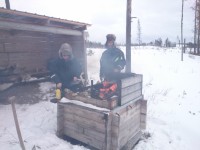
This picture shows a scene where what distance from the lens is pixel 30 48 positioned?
336 inches

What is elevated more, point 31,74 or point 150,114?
point 31,74

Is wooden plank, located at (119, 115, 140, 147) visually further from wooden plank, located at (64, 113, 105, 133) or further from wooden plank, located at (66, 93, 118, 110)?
wooden plank, located at (66, 93, 118, 110)

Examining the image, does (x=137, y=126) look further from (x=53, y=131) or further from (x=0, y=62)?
(x=0, y=62)

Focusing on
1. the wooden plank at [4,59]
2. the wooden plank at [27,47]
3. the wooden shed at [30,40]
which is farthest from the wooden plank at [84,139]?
the wooden plank at [27,47]

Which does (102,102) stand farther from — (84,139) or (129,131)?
A: (129,131)

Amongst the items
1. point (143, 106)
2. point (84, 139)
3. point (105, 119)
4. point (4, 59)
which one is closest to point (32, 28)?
point (4, 59)

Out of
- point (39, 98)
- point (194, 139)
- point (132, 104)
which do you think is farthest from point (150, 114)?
point (39, 98)

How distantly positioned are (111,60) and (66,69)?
4.22 feet

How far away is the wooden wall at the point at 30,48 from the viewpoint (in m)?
7.68

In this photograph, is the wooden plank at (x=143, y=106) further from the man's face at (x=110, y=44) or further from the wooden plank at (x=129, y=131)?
the man's face at (x=110, y=44)

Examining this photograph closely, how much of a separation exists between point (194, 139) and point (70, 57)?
4150 mm

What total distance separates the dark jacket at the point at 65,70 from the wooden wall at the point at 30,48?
2.86 meters

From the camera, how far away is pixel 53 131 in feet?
16.8

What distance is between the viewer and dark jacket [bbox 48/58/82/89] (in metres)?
5.74
